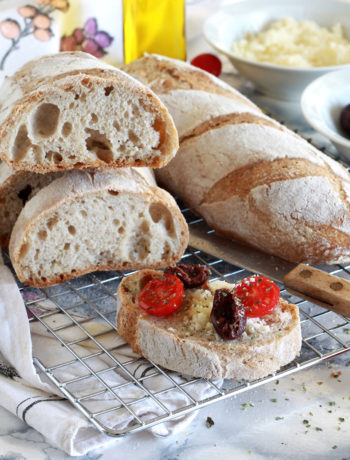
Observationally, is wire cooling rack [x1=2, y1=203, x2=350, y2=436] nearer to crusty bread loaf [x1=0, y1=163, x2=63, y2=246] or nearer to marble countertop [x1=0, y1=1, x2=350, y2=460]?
marble countertop [x1=0, y1=1, x2=350, y2=460]

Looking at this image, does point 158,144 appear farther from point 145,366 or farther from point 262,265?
point 145,366

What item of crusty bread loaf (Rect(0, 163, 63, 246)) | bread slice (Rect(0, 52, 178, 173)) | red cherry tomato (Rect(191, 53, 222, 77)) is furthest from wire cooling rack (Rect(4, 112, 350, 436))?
red cherry tomato (Rect(191, 53, 222, 77))

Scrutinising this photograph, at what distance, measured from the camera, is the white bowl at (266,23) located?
3.31 metres

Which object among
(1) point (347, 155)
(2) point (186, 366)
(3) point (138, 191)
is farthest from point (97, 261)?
(1) point (347, 155)

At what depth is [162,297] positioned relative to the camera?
204 cm

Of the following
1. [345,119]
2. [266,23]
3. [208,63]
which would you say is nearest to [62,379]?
[345,119]

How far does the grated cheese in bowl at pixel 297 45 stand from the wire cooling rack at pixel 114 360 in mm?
1308

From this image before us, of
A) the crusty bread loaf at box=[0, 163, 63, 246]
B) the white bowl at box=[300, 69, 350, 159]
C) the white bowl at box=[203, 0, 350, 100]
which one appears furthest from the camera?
the white bowl at box=[203, 0, 350, 100]

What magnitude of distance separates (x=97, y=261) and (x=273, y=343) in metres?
0.74

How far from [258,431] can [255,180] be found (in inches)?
36.1

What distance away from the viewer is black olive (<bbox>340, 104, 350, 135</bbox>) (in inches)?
117

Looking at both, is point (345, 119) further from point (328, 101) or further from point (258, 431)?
point (258, 431)

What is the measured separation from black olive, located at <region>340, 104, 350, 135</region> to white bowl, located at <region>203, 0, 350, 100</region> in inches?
12.1

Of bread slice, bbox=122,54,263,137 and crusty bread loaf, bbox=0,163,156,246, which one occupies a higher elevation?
bread slice, bbox=122,54,263,137
